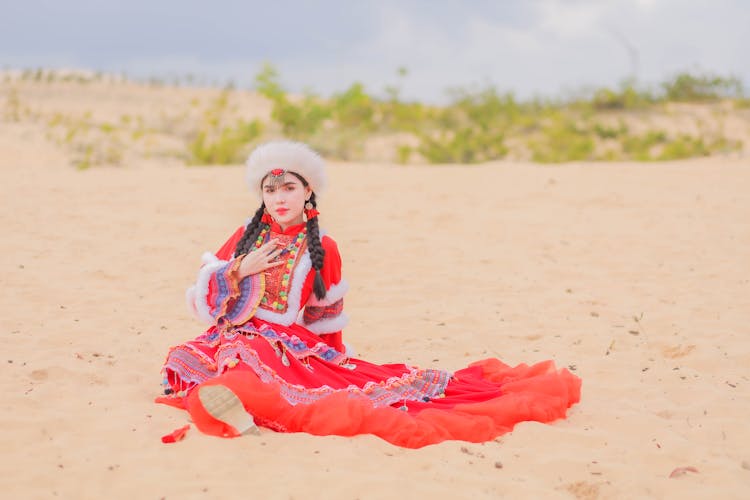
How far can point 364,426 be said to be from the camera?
400 centimetres

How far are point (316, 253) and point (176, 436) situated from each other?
1.24 metres

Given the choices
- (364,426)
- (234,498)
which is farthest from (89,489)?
(364,426)

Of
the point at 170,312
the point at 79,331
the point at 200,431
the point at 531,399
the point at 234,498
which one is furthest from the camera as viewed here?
the point at 170,312

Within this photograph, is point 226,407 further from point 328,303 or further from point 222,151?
point 222,151

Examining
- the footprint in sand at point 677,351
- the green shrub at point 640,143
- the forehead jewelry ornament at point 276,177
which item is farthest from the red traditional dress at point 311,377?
the green shrub at point 640,143

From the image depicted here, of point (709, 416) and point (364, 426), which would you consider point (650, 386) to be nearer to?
point (709, 416)

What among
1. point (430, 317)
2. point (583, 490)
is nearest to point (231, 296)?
point (583, 490)

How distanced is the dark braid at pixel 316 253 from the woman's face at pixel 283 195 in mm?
119

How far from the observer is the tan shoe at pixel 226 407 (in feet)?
12.5

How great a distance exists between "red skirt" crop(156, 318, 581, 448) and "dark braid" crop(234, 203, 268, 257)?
16.3 inches

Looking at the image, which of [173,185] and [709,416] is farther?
[173,185]

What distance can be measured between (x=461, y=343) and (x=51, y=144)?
10975 millimetres

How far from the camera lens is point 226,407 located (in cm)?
385

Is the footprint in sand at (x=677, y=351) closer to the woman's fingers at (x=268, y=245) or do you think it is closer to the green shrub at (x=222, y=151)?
the woman's fingers at (x=268, y=245)
